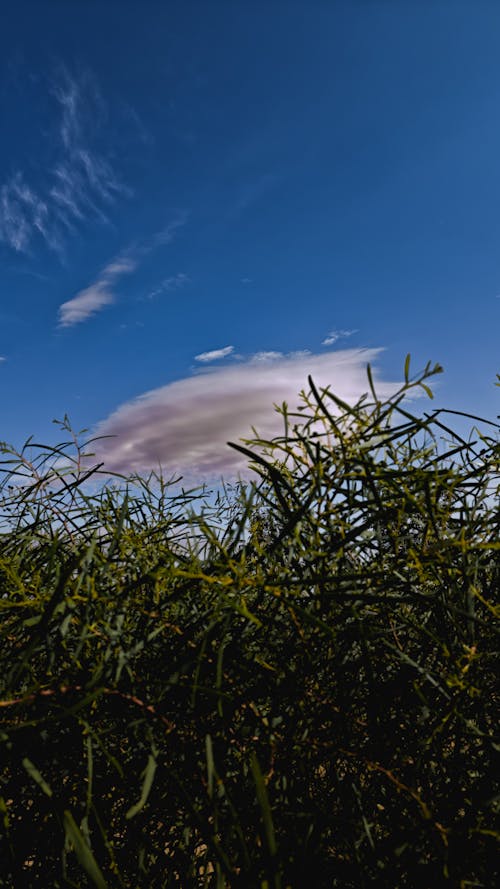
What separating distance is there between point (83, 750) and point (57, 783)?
0.14 ft

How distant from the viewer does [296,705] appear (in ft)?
2.19

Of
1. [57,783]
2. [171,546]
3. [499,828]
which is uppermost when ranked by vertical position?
[171,546]

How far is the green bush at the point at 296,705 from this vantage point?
633 mm

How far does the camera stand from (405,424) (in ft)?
2.45

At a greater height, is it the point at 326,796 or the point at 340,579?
the point at 340,579

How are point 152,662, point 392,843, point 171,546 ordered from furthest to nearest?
point 171,546
point 152,662
point 392,843

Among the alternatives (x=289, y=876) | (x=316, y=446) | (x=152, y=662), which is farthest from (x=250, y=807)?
(x=316, y=446)

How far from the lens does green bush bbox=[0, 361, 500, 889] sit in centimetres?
63

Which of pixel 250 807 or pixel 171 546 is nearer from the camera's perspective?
pixel 250 807

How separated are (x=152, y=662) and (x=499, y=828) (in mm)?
372

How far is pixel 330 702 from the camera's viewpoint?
69cm

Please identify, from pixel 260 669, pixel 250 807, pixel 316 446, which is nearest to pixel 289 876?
pixel 250 807

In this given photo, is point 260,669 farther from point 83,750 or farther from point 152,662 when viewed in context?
point 83,750

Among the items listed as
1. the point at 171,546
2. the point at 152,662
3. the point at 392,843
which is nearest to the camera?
the point at 392,843
